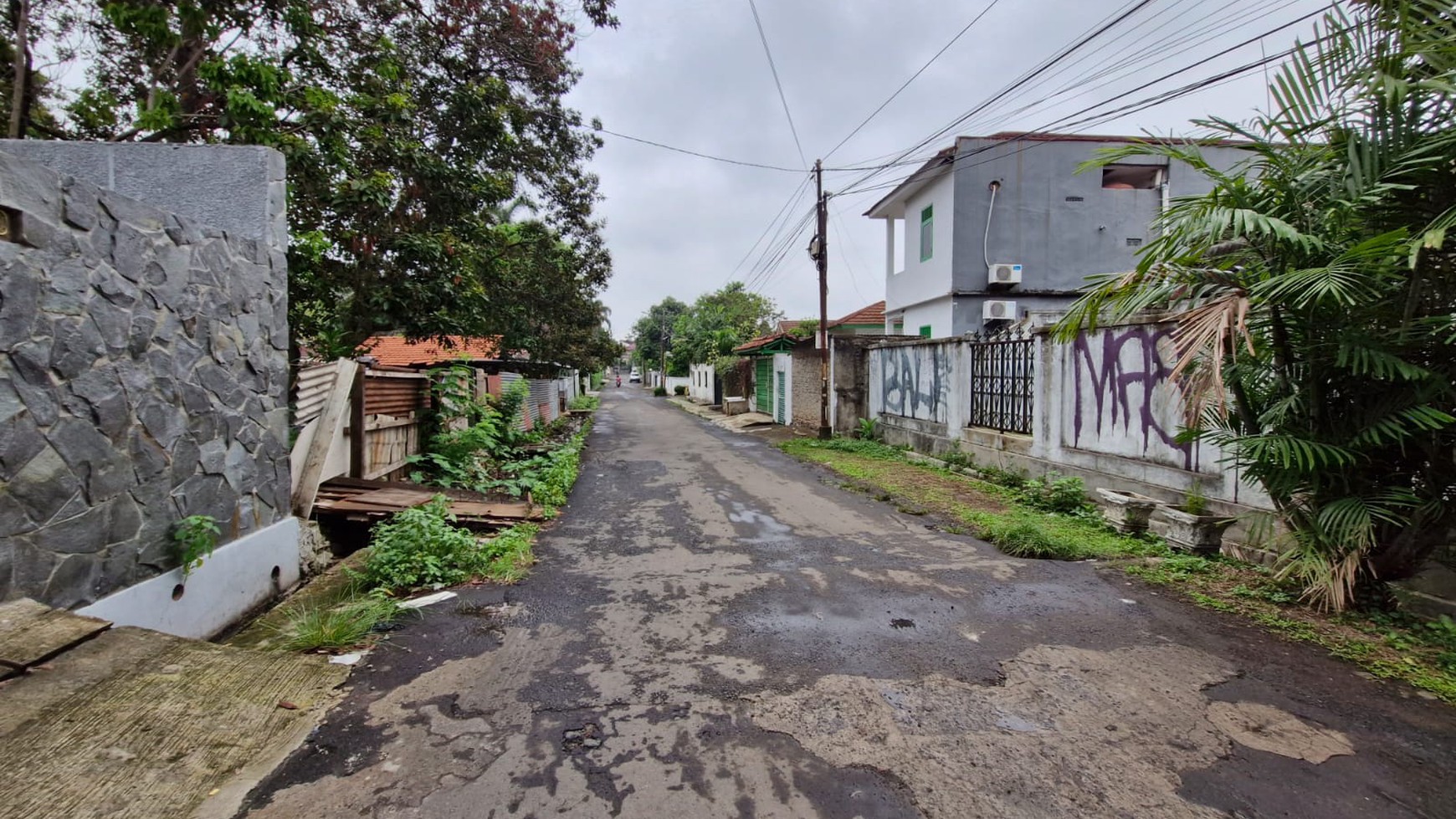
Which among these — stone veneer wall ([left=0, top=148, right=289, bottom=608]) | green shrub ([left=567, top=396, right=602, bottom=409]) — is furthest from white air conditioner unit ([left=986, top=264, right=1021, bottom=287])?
green shrub ([left=567, top=396, right=602, bottom=409])

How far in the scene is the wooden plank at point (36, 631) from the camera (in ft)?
7.87

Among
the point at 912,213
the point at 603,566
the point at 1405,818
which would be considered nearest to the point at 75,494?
the point at 603,566

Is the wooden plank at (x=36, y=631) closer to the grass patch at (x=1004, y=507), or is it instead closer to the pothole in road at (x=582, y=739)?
the pothole in road at (x=582, y=739)

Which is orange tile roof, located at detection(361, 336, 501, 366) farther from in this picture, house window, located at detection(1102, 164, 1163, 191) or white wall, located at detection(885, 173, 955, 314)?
house window, located at detection(1102, 164, 1163, 191)

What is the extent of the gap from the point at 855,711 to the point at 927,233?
50.5 ft

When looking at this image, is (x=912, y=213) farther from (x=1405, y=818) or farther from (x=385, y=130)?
(x=1405, y=818)

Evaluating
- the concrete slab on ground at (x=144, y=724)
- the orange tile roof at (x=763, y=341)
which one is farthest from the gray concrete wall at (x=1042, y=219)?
the concrete slab on ground at (x=144, y=724)

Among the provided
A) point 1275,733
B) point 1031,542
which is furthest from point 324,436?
point 1275,733

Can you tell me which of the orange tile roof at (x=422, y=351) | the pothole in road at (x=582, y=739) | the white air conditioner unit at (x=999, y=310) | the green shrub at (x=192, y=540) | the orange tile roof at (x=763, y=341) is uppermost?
the white air conditioner unit at (x=999, y=310)

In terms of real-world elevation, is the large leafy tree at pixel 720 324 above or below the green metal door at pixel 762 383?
above

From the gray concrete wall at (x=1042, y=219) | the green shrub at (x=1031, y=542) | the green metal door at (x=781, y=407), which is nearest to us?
the green shrub at (x=1031, y=542)

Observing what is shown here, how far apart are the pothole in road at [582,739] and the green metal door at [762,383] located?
62.3 feet

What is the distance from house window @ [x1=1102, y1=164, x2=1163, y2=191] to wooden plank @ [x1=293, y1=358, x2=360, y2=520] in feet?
54.5

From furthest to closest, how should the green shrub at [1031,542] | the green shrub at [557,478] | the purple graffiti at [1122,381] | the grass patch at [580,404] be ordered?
the grass patch at [580,404] < the green shrub at [557,478] < the purple graffiti at [1122,381] < the green shrub at [1031,542]
